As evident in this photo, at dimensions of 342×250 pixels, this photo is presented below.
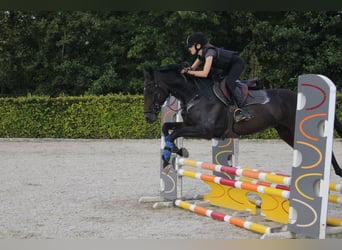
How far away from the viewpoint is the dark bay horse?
475 centimetres

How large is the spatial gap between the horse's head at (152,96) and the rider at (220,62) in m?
0.36

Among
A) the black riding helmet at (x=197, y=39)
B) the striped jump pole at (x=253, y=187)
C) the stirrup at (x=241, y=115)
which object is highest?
the black riding helmet at (x=197, y=39)

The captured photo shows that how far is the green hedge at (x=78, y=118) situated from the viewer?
48.3 feet

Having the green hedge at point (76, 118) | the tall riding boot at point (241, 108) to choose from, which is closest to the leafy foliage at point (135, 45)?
the green hedge at point (76, 118)

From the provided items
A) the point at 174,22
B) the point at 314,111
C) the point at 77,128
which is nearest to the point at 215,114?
the point at 314,111

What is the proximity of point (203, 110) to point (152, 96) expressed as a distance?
1.70ft

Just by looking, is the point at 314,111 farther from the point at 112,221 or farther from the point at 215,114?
the point at 112,221

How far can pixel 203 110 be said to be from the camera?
4.79m

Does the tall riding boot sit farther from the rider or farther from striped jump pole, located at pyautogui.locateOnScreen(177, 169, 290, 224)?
striped jump pole, located at pyautogui.locateOnScreen(177, 169, 290, 224)

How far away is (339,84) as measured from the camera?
18.4 m

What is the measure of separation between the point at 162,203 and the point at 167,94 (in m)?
1.35

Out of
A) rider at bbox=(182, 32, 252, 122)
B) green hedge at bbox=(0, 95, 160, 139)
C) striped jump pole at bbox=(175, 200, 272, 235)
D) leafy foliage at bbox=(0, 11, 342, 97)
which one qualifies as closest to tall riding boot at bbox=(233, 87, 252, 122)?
rider at bbox=(182, 32, 252, 122)

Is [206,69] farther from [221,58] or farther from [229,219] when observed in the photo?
[229,219]

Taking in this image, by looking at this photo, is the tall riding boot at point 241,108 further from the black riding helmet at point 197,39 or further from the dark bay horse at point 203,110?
the black riding helmet at point 197,39
